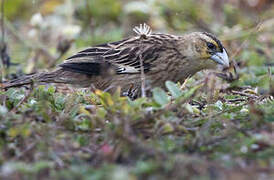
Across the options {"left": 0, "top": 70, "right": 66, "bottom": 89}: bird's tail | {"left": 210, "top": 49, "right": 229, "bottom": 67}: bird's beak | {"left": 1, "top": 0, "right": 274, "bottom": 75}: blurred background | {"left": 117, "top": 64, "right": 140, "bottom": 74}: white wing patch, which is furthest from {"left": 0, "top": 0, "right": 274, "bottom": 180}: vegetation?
{"left": 1, "top": 0, "right": 274, "bottom": 75}: blurred background

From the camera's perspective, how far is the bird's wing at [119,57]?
18.2ft

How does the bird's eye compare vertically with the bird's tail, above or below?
above

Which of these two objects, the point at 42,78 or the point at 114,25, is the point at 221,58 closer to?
the point at 42,78

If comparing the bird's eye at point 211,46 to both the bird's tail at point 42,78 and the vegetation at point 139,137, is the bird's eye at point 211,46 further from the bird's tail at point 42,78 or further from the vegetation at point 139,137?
the bird's tail at point 42,78

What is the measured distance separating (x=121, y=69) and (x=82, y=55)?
51 cm

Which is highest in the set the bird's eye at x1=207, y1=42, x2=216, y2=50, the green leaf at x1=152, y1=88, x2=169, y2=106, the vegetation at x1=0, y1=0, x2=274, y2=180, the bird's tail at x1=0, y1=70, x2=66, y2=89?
the bird's eye at x1=207, y1=42, x2=216, y2=50

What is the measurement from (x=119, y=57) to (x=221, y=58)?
1087 millimetres

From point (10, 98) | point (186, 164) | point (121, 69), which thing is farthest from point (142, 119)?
point (121, 69)

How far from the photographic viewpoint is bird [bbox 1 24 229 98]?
17.9 feet

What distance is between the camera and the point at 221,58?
5.55 meters

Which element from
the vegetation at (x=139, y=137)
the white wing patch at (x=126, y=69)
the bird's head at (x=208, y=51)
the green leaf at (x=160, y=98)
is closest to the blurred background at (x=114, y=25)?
the bird's head at (x=208, y=51)

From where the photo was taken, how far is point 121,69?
218 inches

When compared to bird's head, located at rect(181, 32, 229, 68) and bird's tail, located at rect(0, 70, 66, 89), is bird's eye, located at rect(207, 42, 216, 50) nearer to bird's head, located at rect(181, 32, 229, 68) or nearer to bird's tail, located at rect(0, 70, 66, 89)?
bird's head, located at rect(181, 32, 229, 68)

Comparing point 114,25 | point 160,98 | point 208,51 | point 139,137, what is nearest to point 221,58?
point 208,51
